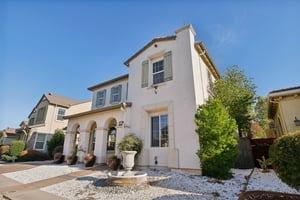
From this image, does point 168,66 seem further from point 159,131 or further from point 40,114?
point 40,114

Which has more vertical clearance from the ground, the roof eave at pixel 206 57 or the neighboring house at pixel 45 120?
the roof eave at pixel 206 57

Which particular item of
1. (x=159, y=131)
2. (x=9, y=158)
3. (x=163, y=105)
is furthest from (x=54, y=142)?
(x=163, y=105)

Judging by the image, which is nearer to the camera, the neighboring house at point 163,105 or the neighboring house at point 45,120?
the neighboring house at point 163,105

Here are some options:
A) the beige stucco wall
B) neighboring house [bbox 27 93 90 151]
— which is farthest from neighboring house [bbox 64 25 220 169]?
neighboring house [bbox 27 93 90 151]

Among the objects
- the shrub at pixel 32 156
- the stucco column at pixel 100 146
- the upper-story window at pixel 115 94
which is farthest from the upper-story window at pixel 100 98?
the shrub at pixel 32 156

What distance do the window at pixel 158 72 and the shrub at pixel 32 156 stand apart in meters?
18.0

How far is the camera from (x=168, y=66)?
39.5 feet

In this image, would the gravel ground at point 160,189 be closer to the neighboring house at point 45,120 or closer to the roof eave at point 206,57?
the roof eave at point 206,57

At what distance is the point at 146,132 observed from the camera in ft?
38.3

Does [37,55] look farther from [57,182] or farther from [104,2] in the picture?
[57,182]

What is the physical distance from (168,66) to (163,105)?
9.20 ft

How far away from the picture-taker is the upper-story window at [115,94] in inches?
676

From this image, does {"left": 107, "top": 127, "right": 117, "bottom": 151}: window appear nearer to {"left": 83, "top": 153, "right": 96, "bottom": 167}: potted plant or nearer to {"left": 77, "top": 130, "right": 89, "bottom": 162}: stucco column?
{"left": 77, "top": 130, "right": 89, "bottom": 162}: stucco column

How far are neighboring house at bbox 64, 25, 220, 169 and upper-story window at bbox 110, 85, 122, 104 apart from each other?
284 centimetres
